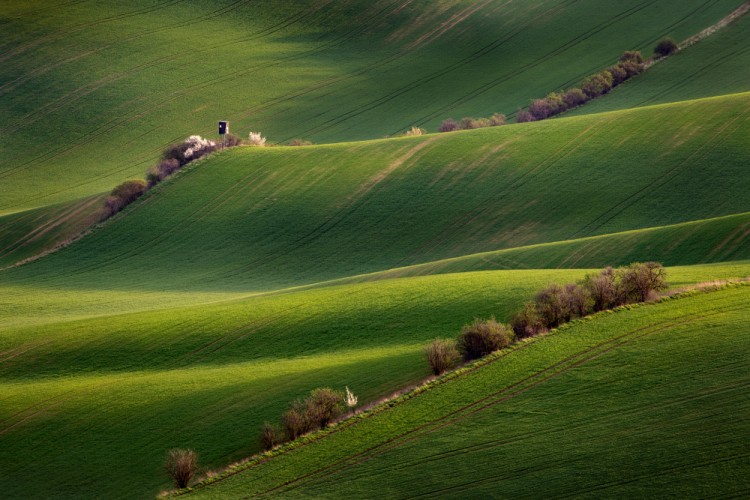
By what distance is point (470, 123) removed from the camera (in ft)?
268

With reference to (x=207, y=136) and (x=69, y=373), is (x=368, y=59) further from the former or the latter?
(x=69, y=373)

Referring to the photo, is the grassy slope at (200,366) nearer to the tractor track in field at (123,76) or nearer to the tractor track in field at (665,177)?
the tractor track in field at (665,177)

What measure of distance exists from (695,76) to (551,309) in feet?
211

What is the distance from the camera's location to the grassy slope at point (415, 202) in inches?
2258

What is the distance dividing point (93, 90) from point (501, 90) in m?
43.7

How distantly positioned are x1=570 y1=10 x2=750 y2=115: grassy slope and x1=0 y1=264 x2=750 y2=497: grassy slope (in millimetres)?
48970

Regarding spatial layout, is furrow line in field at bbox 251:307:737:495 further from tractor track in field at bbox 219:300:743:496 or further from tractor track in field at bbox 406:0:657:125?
tractor track in field at bbox 406:0:657:125

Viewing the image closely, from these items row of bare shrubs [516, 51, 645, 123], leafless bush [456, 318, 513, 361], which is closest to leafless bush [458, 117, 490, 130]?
row of bare shrubs [516, 51, 645, 123]

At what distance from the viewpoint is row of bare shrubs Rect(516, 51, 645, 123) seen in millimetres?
84812

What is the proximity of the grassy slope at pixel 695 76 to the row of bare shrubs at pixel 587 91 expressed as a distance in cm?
101

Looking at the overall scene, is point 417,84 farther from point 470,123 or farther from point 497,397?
point 497,397

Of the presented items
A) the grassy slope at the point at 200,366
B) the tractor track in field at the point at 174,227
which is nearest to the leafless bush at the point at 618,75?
the tractor track in field at the point at 174,227

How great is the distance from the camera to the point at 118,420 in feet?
110

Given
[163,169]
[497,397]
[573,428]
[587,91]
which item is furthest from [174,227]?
[573,428]
